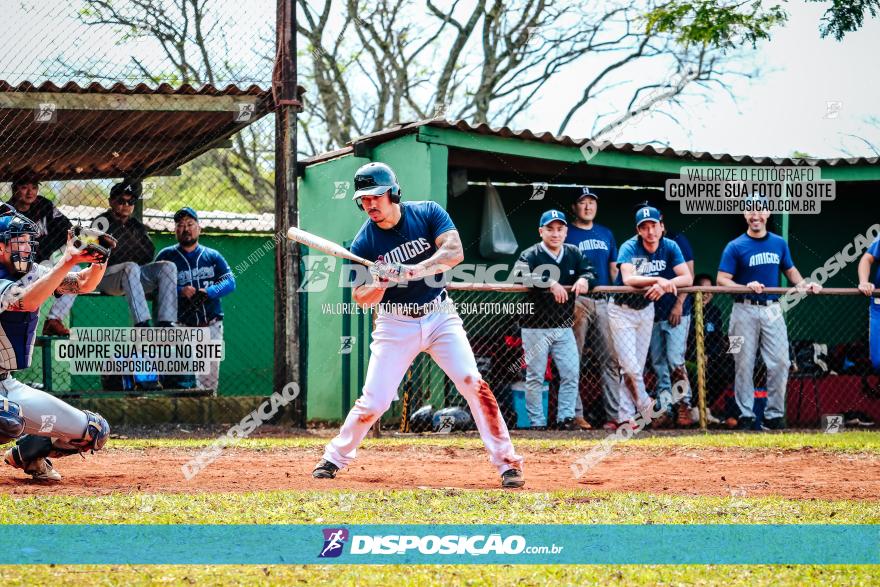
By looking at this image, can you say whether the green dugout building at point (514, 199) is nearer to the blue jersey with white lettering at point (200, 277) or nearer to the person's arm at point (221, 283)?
the person's arm at point (221, 283)

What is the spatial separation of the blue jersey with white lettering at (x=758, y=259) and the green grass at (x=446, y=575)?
22.9ft

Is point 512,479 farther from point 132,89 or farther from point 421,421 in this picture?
point 132,89

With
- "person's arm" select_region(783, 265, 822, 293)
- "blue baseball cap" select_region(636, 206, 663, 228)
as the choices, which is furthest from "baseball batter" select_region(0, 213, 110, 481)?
"person's arm" select_region(783, 265, 822, 293)

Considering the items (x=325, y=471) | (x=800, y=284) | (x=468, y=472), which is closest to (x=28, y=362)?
(x=325, y=471)

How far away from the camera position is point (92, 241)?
19.3ft

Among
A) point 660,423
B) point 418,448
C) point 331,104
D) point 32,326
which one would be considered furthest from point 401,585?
point 331,104

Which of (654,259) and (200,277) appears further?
(200,277)

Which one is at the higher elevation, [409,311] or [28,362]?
[409,311]

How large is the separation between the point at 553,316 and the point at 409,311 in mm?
4033

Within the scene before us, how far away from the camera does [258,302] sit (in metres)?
15.2

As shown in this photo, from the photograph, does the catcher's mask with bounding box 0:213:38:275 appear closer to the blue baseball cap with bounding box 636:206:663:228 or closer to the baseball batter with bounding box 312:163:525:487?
the baseball batter with bounding box 312:163:525:487

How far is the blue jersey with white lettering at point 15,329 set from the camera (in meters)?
6.25

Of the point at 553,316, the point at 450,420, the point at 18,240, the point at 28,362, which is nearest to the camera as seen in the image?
the point at 18,240

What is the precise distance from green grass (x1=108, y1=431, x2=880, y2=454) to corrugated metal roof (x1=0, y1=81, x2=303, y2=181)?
132 inches
